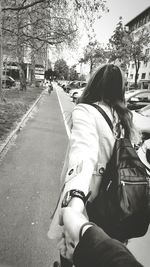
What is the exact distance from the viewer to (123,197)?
5.17 feet

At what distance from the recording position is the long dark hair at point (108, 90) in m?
1.88

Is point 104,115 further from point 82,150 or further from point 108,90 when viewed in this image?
point 82,150

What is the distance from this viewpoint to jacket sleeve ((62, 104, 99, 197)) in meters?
1.44

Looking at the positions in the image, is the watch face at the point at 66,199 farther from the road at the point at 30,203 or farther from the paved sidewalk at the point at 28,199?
the paved sidewalk at the point at 28,199

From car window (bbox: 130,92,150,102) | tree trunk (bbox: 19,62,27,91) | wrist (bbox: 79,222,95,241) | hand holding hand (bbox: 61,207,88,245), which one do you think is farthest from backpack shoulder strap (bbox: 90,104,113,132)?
tree trunk (bbox: 19,62,27,91)

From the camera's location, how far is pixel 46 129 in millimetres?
12172

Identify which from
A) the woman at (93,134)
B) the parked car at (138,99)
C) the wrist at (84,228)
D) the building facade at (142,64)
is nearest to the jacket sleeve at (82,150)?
the woman at (93,134)

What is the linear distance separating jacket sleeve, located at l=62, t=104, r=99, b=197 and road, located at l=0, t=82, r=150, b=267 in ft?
1.30

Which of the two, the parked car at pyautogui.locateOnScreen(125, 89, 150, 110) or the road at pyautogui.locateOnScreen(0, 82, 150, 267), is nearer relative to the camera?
the road at pyautogui.locateOnScreen(0, 82, 150, 267)

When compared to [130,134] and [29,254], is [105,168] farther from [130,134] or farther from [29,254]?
[29,254]

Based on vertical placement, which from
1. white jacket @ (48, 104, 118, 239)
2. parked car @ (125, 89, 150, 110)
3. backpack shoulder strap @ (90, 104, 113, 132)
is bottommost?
parked car @ (125, 89, 150, 110)

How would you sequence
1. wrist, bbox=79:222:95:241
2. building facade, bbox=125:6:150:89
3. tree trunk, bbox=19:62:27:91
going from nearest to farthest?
wrist, bbox=79:222:95:241, tree trunk, bbox=19:62:27:91, building facade, bbox=125:6:150:89

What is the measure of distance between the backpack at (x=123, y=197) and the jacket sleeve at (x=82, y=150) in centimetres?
17

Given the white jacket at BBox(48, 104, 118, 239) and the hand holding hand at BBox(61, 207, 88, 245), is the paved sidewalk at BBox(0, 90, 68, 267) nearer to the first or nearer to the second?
the white jacket at BBox(48, 104, 118, 239)
